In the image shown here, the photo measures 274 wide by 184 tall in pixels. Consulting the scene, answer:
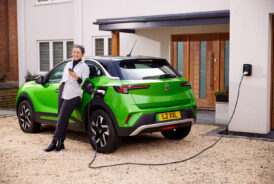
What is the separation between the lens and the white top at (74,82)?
712cm

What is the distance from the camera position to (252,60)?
8539 mm

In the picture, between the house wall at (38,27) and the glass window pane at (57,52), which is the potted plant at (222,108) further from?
the glass window pane at (57,52)

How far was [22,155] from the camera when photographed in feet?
23.0

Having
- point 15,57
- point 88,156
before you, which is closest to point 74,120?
point 88,156

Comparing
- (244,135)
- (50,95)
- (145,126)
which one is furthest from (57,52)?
(145,126)

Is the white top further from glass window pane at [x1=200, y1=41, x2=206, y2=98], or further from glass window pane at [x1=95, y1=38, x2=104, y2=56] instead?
glass window pane at [x1=95, y1=38, x2=104, y2=56]

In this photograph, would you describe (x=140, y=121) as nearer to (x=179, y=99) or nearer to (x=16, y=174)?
(x=179, y=99)

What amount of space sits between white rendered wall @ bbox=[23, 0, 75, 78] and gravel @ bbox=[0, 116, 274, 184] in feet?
24.3

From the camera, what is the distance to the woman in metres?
7.12

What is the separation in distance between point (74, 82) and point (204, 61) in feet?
21.4

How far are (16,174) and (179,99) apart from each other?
305cm

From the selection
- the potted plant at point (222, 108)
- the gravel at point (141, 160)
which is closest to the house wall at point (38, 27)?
the potted plant at point (222, 108)

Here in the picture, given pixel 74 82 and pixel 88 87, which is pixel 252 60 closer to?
pixel 88 87

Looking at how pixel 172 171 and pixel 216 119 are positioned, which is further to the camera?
pixel 216 119
